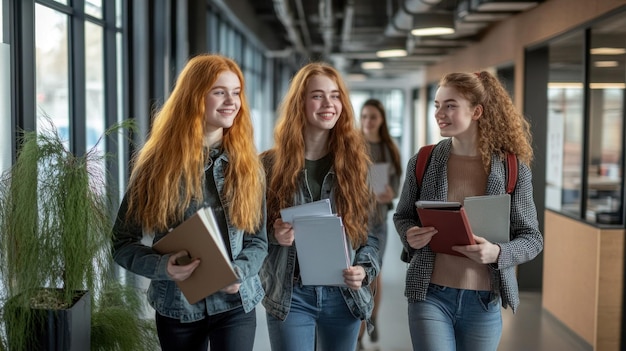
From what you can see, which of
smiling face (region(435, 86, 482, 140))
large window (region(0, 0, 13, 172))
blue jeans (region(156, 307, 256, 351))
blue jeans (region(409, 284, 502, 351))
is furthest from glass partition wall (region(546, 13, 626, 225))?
large window (region(0, 0, 13, 172))

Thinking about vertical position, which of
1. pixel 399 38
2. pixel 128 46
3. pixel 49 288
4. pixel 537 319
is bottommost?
pixel 537 319

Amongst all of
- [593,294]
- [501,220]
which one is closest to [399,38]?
[593,294]

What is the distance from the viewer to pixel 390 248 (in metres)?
10.3

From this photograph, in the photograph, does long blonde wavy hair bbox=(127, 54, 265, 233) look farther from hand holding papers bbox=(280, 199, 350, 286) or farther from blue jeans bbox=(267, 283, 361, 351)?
blue jeans bbox=(267, 283, 361, 351)

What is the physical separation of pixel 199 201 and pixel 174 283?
0.28 meters

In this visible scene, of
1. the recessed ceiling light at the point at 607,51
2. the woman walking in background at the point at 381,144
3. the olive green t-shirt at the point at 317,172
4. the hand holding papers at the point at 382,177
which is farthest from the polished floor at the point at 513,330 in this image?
the olive green t-shirt at the point at 317,172

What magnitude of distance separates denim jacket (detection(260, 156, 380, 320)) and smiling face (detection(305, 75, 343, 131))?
19 centimetres

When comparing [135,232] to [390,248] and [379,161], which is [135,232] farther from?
[390,248]

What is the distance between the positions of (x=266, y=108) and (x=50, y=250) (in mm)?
14117

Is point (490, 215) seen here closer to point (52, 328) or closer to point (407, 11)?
point (52, 328)

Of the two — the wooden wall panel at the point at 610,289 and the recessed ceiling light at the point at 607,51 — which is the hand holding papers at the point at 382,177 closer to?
the wooden wall panel at the point at 610,289

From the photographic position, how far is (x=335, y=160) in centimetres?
278

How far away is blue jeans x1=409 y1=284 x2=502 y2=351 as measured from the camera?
261 centimetres

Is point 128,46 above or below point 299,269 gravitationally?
above
